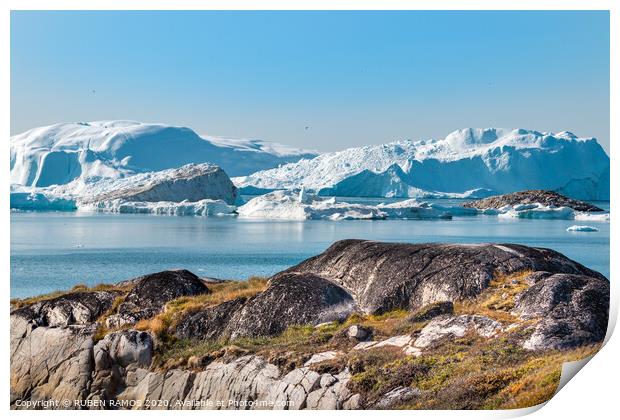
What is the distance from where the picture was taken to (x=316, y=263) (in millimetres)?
16953

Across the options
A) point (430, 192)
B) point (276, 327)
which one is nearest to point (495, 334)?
point (276, 327)

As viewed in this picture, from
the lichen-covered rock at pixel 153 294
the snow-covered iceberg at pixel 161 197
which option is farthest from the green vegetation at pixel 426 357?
the snow-covered iceberg at pixel 161 197

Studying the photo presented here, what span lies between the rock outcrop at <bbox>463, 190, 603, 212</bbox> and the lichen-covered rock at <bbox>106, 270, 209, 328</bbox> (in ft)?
239

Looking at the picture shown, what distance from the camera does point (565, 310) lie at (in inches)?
486

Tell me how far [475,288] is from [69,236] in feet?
136

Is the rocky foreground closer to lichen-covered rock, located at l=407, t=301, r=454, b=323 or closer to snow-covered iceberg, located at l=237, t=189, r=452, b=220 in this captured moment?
lichen-covered rock, located at l=407, t=301, r=454, b=323

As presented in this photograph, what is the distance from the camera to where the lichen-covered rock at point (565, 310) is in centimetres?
1183

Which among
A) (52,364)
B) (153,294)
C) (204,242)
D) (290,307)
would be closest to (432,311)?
(290,307)

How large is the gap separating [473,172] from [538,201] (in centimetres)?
2686

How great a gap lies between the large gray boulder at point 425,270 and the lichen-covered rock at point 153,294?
2.45 m

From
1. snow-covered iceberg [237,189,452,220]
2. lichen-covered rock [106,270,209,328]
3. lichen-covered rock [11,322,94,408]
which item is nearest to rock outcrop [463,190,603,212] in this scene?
snow-covered iceberg [237,189,452,220]

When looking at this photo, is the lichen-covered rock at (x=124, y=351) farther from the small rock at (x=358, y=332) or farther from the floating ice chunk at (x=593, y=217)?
the floating ice chunk at (x=593, y=217)

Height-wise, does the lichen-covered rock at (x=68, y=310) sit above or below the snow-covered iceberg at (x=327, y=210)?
below

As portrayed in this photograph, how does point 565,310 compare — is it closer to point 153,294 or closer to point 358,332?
point 358,332
